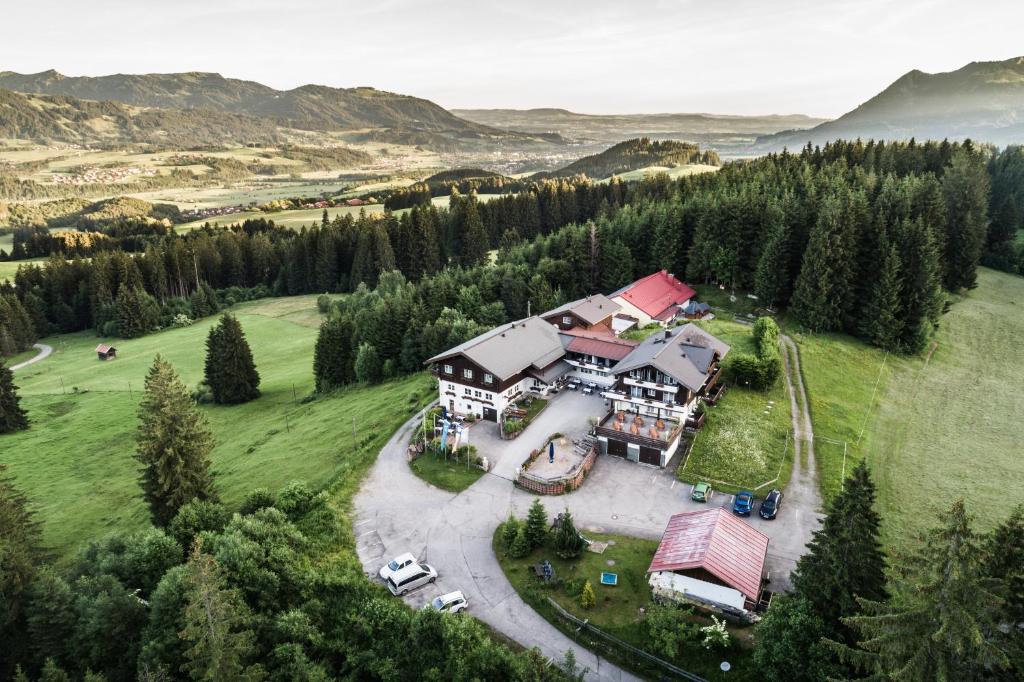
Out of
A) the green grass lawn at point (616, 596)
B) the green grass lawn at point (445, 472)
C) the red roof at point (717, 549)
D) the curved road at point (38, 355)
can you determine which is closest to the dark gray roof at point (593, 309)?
the green grass lawn at point (445, 472)

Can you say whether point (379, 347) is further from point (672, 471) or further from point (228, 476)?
point (672, 471)

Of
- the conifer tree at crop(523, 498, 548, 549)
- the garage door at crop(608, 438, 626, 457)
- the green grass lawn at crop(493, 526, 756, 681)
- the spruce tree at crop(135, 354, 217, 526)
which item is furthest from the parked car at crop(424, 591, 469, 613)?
the spruce tree at crop(135, 354, 217, 526)

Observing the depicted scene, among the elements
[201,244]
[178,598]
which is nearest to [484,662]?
[178,598]

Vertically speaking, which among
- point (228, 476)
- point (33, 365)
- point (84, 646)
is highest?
point (84, 646)

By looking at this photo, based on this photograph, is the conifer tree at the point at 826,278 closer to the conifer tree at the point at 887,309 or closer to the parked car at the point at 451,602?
the conifer tree at the point at 887,309

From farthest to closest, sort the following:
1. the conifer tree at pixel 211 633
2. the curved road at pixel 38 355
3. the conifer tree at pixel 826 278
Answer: the curved road at pixel 38 355 → the conifer tree at pixel 826 278 → the conifer tree at pixel 211 633

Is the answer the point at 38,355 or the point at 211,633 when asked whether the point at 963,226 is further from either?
the point at 38,355

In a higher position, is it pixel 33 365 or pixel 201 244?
pixel 201 244
